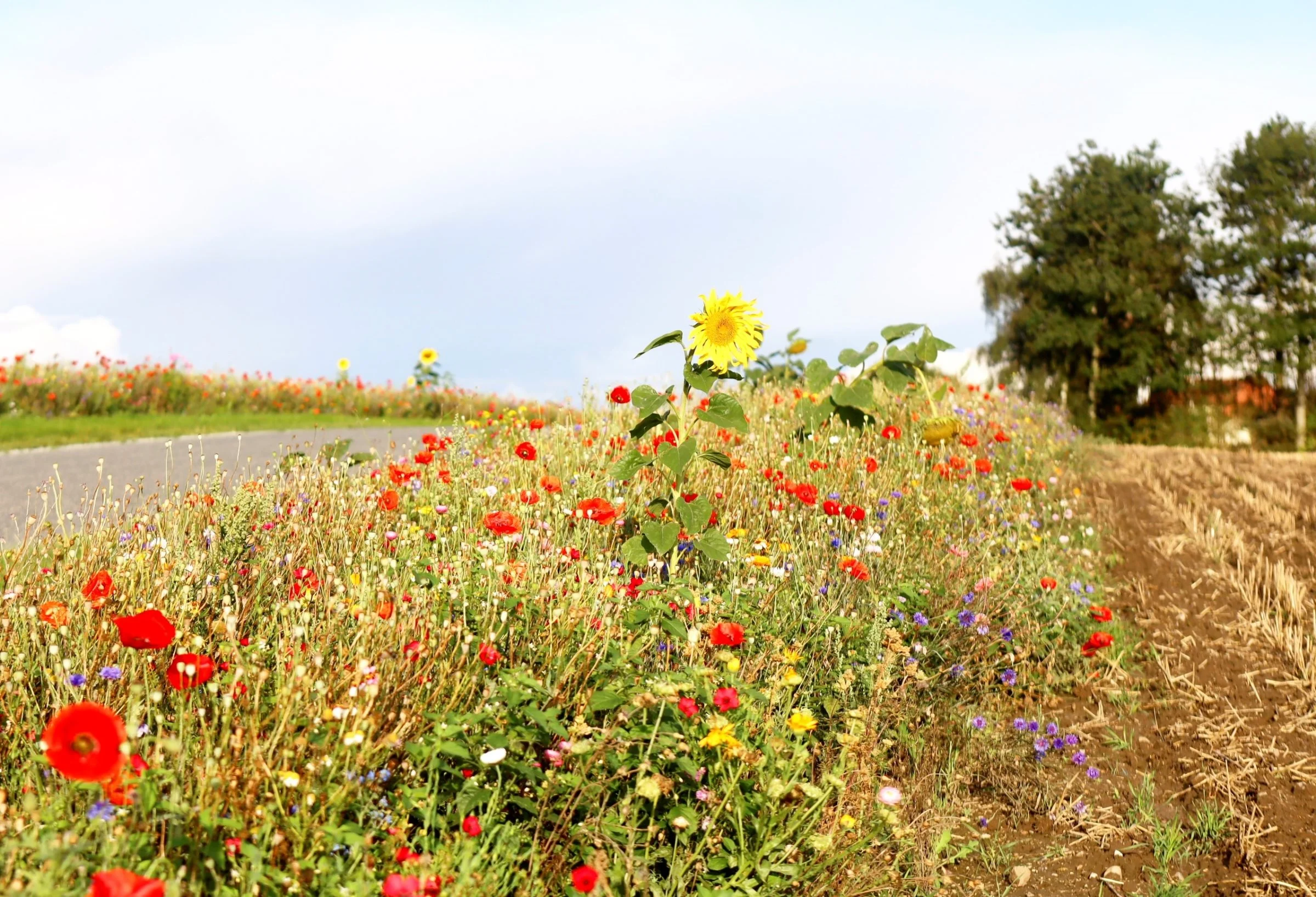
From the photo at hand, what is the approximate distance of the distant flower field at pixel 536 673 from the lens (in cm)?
214

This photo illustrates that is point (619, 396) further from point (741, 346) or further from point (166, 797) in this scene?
point (166, 797)

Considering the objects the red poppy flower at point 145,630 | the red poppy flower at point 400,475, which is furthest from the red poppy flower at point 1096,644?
the red poppy flower at point 145,630

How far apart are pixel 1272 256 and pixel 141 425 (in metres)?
27.4

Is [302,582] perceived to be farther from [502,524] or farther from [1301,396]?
[1301,396]

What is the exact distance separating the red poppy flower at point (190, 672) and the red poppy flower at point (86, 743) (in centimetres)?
45

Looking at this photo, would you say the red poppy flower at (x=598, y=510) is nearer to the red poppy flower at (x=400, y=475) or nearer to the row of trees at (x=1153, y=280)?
the red poppy flower at (x=400, y=475)

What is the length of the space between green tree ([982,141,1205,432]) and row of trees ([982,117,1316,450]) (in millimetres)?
42

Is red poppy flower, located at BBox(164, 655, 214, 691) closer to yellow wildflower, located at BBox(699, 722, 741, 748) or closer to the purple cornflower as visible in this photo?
the purple cornflower

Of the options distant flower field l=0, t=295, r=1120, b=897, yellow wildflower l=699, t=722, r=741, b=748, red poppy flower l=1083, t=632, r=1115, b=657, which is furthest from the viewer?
red poppy flower l=1083, t=632, r=1115, b=657

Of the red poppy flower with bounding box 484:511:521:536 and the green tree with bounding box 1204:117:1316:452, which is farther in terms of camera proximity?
the green tree with bounding box 1204:117:1316:452

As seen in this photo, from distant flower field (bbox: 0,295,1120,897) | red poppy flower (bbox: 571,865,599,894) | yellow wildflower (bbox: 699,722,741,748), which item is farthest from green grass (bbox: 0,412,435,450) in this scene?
red poppy flower (bbox: 571,865,599,894)

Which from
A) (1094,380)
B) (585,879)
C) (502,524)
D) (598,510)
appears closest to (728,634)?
(585,879)

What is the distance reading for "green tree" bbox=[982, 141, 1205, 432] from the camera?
26.9m

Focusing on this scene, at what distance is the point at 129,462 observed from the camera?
27.3 ft
